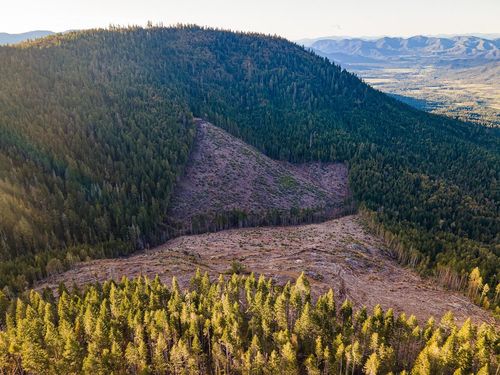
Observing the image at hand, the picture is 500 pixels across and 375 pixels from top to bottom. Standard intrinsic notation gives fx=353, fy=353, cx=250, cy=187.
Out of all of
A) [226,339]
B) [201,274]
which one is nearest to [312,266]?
[201,274]

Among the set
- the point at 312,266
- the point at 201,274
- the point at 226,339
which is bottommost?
the point at 312,266

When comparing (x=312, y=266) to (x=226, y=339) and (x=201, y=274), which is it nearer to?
(x=201, y=274)

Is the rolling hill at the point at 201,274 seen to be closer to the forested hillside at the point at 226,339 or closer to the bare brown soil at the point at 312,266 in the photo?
the forested hillside at the point at 226,339

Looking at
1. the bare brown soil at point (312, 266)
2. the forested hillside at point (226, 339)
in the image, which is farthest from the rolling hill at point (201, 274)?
the bare brown soil at point (312, 266)

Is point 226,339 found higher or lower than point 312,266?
higher

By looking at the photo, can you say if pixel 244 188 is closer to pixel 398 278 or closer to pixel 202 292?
pixel 398 278

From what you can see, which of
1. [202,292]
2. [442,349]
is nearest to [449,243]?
[442,349]

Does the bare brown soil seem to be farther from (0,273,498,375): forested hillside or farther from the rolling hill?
(0,273,498,375): forested hillside
